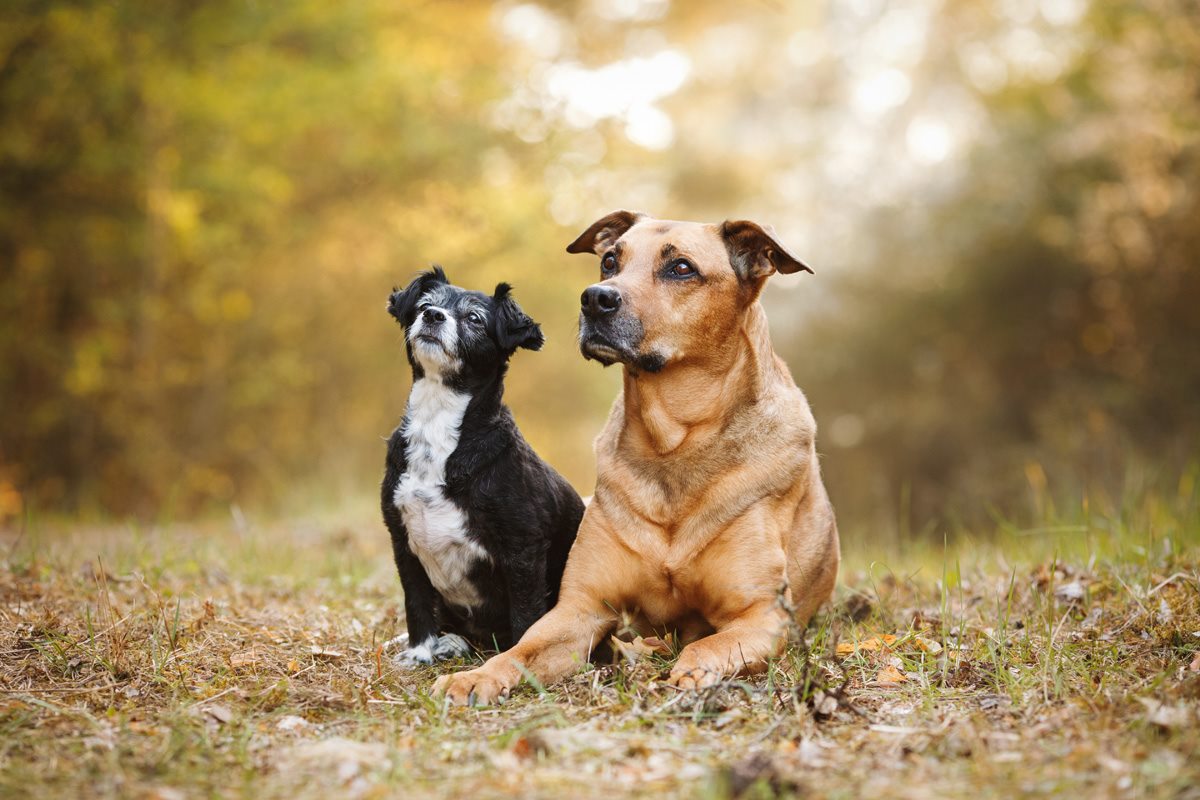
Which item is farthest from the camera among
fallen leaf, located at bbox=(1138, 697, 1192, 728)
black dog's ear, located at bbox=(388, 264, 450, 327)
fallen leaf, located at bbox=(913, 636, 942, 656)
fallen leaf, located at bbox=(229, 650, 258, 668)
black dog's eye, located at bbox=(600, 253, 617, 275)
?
black dog's ear, located at bbox=(388, 264, 450, 327)

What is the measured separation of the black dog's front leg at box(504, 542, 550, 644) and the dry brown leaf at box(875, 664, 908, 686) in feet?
4.37

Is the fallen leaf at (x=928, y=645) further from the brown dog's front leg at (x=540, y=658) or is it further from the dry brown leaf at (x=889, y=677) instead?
the brown dog's front leg at (x=540, y=658)

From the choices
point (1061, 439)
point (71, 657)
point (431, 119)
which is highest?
point (431, 119)

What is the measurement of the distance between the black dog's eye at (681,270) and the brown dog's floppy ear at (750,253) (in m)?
0.22

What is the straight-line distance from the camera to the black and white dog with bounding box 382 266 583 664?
4203 mm

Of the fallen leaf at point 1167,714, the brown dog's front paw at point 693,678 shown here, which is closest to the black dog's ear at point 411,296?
the brown dog's front paw at point 693,678

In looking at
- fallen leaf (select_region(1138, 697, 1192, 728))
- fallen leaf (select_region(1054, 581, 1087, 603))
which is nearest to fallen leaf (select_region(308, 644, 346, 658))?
fallen leaf (select_region(1138, 697, 1192, 728))

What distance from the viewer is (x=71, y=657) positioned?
387 cm

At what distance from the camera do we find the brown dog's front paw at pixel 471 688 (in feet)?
11.8

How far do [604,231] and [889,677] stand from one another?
2.48 metres

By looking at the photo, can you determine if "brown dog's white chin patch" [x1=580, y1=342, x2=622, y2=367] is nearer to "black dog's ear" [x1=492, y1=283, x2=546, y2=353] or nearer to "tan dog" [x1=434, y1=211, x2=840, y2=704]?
"tan dog" [x1=434, y1=211, x2=840, y2=704]

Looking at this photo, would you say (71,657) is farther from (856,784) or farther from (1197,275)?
(1197,275)

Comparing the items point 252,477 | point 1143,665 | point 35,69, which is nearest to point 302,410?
point 252,477

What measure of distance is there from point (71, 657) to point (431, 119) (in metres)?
9.64
